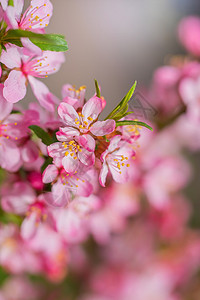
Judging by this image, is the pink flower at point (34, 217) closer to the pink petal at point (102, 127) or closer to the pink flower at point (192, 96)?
the pink petal at point (102, 127)

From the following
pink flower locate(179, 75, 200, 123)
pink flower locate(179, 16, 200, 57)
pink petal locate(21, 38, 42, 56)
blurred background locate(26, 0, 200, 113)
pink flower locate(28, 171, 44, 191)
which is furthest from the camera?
blurred background locate(26, 0, 200, 113)

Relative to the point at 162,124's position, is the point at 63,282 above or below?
below

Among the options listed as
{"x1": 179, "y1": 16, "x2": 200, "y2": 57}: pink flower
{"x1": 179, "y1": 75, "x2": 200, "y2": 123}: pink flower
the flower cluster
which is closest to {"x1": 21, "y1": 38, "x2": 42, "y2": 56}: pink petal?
the flower cluster

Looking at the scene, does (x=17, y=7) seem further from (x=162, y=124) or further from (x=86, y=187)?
(x=162, y=124)

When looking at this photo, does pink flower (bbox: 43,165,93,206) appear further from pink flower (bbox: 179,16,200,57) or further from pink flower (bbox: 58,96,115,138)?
pink flower (bbox: 179,16,200,57)

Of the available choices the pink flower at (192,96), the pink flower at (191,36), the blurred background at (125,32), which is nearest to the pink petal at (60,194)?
the pink flower at (192,96)

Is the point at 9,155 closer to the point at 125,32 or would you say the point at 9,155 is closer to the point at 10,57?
the point at 10,57

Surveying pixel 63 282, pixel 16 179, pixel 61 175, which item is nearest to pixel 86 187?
pixel 61 175
